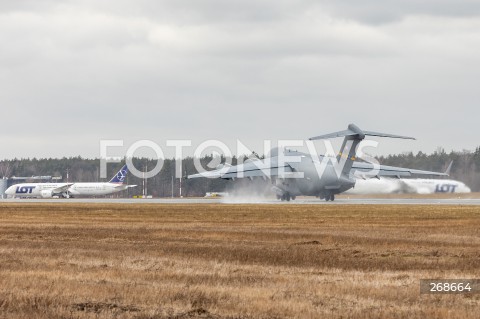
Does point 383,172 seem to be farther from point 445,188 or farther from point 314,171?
point 445,188

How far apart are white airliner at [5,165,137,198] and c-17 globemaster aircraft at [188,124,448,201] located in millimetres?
63169

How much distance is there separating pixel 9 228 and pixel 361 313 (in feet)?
109

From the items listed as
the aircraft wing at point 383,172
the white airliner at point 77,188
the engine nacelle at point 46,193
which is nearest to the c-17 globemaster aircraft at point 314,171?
the aircraft wing at point 383,172

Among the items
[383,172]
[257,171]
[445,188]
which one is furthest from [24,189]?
[383,172]

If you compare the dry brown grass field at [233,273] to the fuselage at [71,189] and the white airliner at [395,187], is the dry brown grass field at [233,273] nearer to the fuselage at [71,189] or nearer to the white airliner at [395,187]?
the white airliner at [395,187]

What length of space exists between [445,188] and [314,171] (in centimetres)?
5205

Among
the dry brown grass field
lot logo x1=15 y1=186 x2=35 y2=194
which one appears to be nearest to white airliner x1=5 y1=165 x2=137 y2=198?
lot logo x1=15 y1=186 x2=35 y2=194

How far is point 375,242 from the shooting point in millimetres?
34688

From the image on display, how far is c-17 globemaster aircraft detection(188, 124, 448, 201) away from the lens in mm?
92875

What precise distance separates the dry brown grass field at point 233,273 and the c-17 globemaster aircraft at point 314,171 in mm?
50912

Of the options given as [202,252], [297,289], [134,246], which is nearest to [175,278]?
[297,289]

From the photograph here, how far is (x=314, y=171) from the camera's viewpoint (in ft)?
312

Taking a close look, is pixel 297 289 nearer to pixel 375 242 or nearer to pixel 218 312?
pixel 218 312

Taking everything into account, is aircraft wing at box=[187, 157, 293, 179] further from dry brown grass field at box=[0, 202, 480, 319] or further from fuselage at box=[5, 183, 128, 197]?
fuselage at box=[5, 183, 128, 197]
